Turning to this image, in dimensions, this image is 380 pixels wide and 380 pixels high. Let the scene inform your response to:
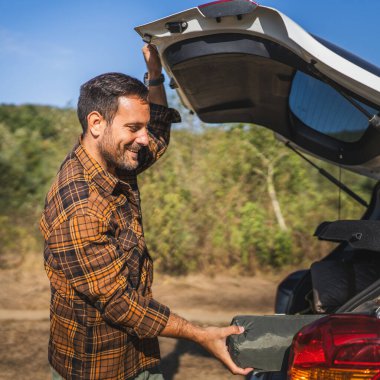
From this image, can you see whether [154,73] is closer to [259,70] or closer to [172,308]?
[259,70]

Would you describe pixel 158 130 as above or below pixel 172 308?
above

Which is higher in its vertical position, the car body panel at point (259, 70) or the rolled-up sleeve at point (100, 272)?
the car body panel at point (259, 70)

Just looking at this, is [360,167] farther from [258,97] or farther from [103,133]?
[103,133]

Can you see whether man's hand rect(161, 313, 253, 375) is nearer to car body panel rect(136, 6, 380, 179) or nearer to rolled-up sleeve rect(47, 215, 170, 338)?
rolled-up sleeve rect(47, 215, 170, 338)

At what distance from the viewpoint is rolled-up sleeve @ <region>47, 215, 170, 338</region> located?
1890 mm

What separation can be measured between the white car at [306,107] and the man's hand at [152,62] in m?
0.14

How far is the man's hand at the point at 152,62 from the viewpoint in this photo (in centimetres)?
262

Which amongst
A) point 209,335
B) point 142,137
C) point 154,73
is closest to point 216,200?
point 154,73

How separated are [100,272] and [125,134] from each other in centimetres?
54

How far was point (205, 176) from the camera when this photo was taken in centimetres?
860

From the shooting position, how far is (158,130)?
9.29ft

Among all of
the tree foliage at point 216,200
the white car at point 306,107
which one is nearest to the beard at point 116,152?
the white car at point 306,107

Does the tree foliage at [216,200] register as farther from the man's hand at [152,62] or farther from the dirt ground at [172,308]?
the man's hand at [152,62]

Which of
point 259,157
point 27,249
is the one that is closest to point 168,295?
point 27,249
